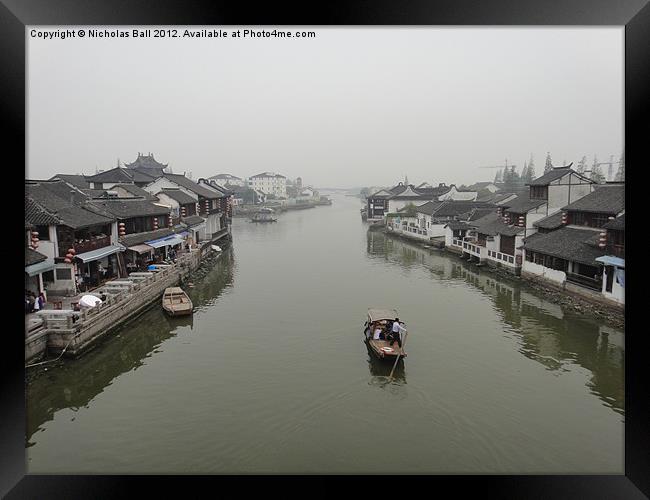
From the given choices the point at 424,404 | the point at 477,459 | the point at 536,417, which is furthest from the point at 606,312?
the point at 477,459

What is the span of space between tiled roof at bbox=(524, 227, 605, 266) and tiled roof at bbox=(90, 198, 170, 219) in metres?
16.9

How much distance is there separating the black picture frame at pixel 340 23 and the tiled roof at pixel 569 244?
1277 cm

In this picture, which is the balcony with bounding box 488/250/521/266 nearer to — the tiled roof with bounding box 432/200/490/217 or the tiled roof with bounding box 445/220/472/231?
the tiled roof with bounding box 445/220/472/231

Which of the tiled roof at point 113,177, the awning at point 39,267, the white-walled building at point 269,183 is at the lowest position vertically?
the awning at point 39,267

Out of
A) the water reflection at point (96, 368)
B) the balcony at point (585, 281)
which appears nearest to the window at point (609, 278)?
the balcony at point (585, 281)

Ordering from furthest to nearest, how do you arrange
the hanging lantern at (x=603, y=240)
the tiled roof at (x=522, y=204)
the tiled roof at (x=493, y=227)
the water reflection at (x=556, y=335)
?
the tiled roof at (x=493, y=227) < the tiled roof at (x=522, y=204) < the hanging lantern at (x=603, y=240) < the water reflection at (x=556, y=335)

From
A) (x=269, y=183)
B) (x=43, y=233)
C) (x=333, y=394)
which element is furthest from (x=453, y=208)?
(x=269, y=183)

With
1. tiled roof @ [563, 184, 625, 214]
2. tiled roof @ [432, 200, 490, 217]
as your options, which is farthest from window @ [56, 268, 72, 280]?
tiled roof @ [432, 200, 490, 217]

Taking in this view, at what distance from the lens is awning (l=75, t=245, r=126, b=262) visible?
14.9m

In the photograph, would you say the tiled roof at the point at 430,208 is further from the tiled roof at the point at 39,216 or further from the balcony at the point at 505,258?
the tiled roof at the point at 39,216

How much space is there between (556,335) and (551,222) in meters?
8.97

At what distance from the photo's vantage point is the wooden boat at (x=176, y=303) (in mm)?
14609

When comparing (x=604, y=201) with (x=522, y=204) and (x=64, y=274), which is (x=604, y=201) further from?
(x=64, y=274)

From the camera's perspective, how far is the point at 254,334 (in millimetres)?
12969
